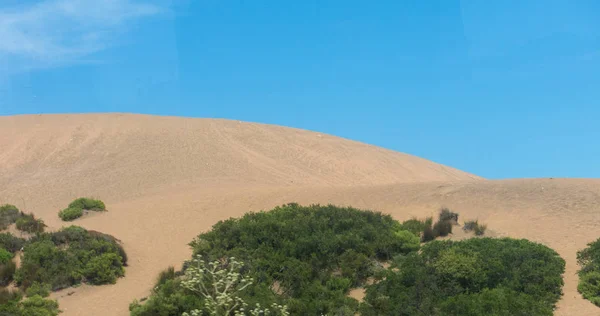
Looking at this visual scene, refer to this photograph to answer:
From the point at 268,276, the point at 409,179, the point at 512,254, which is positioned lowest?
the point at 268,276

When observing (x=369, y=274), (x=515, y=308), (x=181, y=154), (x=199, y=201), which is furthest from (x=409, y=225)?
(x=181, y=154)

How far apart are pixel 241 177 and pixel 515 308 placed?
25619 mm

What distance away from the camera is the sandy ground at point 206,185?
64.7 ft

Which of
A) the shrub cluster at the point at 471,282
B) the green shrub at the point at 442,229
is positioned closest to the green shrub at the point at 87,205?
the green shrub at the point at 442,229

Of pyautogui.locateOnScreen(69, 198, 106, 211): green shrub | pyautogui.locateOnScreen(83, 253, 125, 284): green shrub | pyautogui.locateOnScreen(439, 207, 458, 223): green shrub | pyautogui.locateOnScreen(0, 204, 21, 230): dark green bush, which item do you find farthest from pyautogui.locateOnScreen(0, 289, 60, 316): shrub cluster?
pyautogui.locateOnScreen(439, 207, 458, 223): green shrub

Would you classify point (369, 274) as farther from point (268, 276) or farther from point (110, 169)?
point (110, 169)

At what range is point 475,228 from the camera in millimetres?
20234

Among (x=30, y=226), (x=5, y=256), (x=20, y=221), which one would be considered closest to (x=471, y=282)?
(x=5, y=256)

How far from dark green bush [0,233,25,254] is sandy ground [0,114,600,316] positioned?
3.30 m

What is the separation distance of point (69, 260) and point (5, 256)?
1.97 metres

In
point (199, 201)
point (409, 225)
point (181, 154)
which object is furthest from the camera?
point (181, 154)

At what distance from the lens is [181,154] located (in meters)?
41.5

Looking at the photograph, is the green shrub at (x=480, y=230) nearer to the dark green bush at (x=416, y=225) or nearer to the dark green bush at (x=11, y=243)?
the dark green bush at (x=416, y=225)

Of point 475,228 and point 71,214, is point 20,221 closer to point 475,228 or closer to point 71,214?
point 71,214
